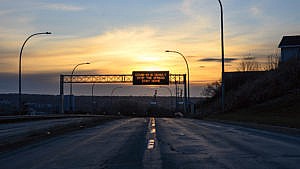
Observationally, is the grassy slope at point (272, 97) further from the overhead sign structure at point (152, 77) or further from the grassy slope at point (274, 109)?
the overhead sign structure at point (152, 77)

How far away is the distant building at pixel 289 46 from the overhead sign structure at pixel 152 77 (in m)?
21.0

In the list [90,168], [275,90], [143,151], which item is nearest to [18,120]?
[275,90]

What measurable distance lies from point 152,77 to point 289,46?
80.2ft

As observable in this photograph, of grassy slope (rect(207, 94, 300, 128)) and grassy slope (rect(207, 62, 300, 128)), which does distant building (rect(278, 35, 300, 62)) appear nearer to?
grassy slope (rect(207, 62, 300, 128))

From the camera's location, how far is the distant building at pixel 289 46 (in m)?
85.6

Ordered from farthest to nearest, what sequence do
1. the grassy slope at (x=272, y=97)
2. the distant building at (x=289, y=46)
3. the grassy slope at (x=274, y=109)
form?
the distant building at (x=289, y=46), the grassy slope at (x=272, y=97), the grassy slope at (x=274, y=109)

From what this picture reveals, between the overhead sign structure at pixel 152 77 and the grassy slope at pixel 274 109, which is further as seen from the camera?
the overhead sign structure at pixel 152 77

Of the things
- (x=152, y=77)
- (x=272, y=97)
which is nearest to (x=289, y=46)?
(x=152, y=77)

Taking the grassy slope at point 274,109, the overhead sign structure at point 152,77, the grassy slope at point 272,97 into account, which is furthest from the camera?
the overhead sign structure at point 152,77

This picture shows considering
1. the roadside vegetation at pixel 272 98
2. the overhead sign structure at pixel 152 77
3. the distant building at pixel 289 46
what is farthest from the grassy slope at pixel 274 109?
the distant building at pixel 289 46

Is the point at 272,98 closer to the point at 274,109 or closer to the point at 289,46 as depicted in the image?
the point at 274,109

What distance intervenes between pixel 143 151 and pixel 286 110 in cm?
3607

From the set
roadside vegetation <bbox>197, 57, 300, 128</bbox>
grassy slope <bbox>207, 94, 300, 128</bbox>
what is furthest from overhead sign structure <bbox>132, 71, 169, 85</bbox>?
grassy slope <bbox>207, 94, 300, 128</bbox>

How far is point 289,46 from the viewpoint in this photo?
86.1 metres
